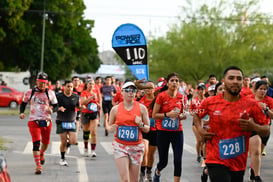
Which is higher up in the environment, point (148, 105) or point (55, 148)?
point (148, 105)

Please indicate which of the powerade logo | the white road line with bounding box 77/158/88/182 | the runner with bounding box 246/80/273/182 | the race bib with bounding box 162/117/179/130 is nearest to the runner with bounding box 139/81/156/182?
the powerade logo

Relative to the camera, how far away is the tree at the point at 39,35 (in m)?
45.3

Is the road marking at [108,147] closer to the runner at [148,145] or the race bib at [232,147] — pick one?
the runner at [148,145]

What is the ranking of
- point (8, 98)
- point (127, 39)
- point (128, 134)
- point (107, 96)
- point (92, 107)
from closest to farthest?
point (128, 134) → point (127, 39) → point (92, 107) → point (107, 96) → point (8, 98)

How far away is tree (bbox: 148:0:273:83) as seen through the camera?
50344mm

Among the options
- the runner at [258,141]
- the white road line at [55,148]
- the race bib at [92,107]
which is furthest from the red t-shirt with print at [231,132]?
the white road line at [55,148]

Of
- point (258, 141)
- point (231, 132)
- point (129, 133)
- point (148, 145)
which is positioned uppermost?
point (231, 132)

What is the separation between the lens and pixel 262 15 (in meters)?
50.3

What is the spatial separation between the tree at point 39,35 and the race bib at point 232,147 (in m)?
38.6

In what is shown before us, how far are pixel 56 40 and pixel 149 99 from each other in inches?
1656

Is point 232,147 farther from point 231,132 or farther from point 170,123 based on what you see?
point 170,123

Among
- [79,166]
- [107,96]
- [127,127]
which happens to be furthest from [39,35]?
[127,127]

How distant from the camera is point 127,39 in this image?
422 inches

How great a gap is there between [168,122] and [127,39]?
197 centimetres
